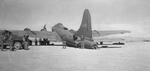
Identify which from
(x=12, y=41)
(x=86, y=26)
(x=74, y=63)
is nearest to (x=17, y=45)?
(x=12, y=41)

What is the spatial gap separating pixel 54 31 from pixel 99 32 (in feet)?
40.8

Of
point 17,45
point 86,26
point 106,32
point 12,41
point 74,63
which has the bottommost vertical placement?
point 74,63

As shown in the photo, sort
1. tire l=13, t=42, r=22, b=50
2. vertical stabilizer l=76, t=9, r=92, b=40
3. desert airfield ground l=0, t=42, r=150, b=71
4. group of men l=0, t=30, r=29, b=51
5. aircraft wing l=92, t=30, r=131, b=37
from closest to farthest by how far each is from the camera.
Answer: desert airfield ground l=0, t=42, r=150, b=71 → group of men l=0, t=30, r=29, b=51 → tire l=13, t=42, r=22, b=50 → vertical stabilizer l=76, t=9, r=92, b=40 → aircraft wing l=92, t=30, r=131, b=37

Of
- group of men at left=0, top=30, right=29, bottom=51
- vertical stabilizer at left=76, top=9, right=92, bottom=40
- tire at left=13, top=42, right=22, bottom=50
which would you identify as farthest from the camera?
vertical stabilizer at left=76, top=9, right=92, bottom=40

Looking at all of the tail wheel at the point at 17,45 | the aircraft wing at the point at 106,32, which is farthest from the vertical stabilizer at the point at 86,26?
the aircraft wing at the point at 106,32

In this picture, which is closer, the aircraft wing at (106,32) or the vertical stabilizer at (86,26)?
the vertical stabilizer at (86,26)

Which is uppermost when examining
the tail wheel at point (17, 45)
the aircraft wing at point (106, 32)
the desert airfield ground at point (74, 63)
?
the aircraft wing at point (106, 32)

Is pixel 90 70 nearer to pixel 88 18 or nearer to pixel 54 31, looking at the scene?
pixel 88 18

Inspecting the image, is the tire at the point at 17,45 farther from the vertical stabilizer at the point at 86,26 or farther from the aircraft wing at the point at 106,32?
the aircraft wing at the point at 106,32

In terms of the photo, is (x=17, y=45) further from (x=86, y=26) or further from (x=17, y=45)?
(x=86, y=26)

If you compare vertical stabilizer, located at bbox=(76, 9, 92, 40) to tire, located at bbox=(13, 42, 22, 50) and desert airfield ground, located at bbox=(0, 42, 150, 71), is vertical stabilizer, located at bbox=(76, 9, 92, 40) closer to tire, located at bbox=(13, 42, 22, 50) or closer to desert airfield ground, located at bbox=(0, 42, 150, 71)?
tire, located at bbox=(13, 42, 22, 50)

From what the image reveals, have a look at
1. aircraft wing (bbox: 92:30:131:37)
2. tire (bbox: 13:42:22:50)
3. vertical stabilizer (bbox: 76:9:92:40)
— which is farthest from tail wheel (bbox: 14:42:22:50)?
aircraft wing (bbox: 92:30:131:37)

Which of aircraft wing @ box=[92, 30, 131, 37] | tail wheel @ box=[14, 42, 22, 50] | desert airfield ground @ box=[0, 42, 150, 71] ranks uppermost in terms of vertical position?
aircraft wing @ box=[92, 30, 131, 37]

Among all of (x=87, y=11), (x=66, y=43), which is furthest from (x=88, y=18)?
(x=66, y=43)
